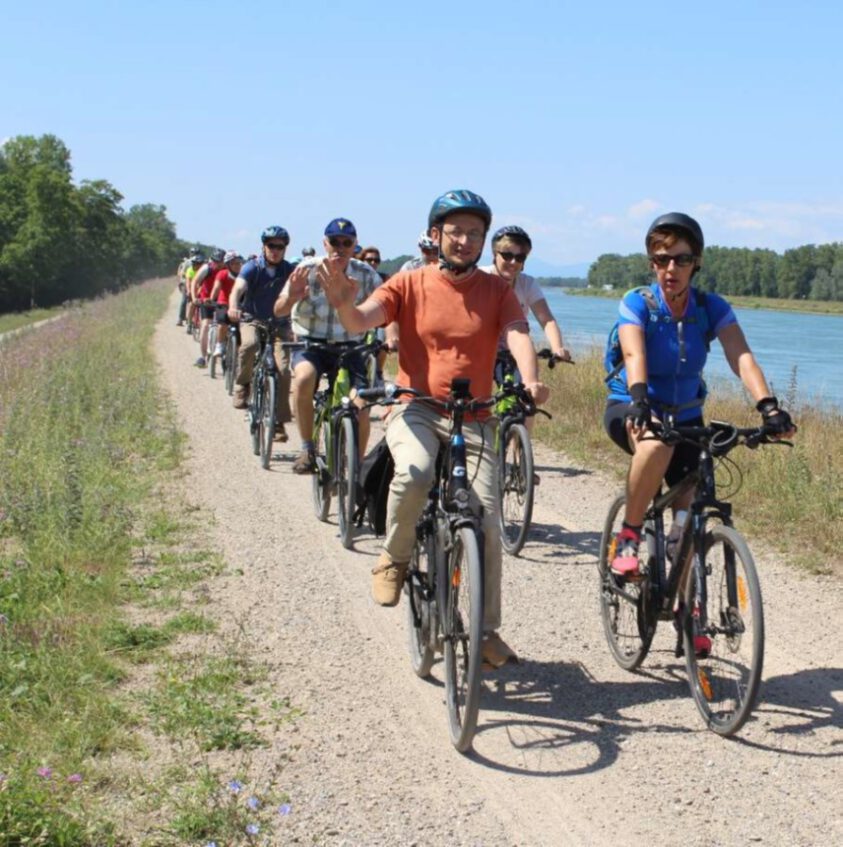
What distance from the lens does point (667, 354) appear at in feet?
17.2

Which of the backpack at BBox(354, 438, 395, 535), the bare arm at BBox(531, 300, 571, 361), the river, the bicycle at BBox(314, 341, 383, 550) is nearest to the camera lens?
the backpack at BBox(354, 438, 395, 535)

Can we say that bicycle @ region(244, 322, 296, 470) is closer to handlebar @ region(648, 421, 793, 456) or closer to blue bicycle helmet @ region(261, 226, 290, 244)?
blue bicycle helmet @ region(261, 226, 290, 244)

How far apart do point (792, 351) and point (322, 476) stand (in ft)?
104

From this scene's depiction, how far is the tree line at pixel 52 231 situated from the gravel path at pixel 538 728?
58009 mm

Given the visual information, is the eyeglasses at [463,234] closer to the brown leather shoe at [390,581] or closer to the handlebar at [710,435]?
the handlebar at [710,435]

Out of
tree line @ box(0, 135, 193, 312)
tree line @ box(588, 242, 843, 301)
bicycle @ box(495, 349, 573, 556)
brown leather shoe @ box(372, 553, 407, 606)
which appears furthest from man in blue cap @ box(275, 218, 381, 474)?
tree line @ box(588, 242, 843, 301)

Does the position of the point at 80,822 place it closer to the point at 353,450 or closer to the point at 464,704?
the point at 464,704

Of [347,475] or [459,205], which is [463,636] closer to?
[459,205]

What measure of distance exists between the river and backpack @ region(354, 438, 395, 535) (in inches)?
360

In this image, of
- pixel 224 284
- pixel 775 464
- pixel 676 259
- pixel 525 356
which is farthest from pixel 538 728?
pixel 224 284

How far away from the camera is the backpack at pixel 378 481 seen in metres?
5.78

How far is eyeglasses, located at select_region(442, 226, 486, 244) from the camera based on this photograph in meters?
5.26

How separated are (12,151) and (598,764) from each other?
9760 centimetres

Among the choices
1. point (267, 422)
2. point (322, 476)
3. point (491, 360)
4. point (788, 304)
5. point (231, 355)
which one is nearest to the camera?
point (491, 360)
